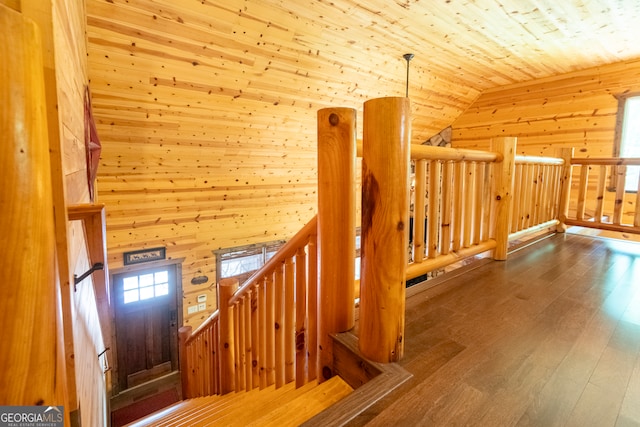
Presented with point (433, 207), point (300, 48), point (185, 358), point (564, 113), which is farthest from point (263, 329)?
point (564, 113)

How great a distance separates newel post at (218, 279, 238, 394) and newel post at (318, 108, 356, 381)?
1.00 meters

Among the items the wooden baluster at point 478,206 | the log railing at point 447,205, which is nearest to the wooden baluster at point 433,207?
the log railing at point 447,205

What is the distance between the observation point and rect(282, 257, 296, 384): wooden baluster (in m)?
1.52

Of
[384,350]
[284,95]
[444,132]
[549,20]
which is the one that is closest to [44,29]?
[384,350]

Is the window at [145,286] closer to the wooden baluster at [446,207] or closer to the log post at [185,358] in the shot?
the log post at [185,358]

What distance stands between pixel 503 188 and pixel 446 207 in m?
0.73

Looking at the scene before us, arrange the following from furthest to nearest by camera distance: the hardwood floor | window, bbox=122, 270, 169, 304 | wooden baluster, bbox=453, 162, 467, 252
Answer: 1. window, bbox=122, 270, 169, 304
2. wooden baluster, bbox=453, 162, 467, 252
3. the hardwood floor

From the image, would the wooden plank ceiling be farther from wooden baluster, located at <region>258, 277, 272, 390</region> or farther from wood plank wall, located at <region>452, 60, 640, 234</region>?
wooden baluster, located at <region>258, 277, 272, 390</region>

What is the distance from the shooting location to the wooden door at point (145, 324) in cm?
452

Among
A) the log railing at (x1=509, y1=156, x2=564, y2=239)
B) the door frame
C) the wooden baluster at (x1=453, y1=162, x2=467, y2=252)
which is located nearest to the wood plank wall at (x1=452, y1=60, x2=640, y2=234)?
the log railing at (x1=509, y1=156, x2=564, y2=239)

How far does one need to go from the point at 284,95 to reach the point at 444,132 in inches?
153

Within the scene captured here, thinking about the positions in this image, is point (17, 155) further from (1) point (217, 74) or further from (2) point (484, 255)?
(1) point (217, 74)

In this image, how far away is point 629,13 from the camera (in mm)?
2789

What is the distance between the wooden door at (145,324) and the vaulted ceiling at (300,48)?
8.06 ft
